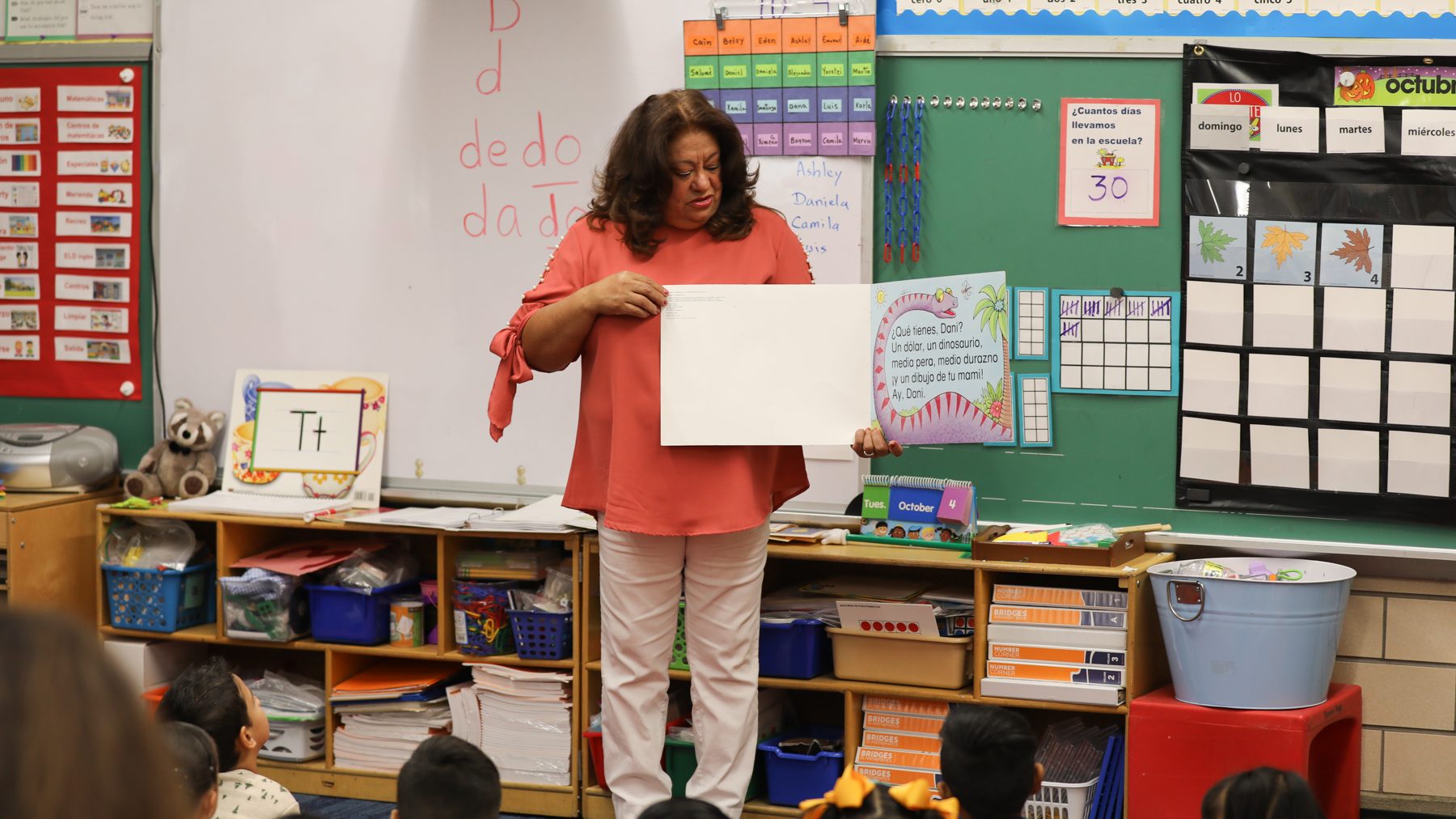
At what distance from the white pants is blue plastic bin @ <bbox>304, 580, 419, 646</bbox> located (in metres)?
0.92

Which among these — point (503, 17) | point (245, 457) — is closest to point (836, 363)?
point (503, 17)

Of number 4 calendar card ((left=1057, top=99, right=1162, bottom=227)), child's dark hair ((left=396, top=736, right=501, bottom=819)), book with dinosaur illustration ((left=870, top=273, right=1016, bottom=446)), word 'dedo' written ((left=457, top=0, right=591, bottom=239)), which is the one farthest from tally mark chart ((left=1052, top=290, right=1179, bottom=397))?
child's dark hair ((left=396, top=736, right=501, bottom=819))

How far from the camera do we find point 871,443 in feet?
8.73

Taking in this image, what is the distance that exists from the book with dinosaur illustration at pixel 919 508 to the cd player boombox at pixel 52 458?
2.14 meters

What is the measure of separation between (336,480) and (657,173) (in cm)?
160

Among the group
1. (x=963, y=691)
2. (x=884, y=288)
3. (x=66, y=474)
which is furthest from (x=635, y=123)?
(x=66, y=474)

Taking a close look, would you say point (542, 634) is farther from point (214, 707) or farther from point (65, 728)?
point (65, 728)

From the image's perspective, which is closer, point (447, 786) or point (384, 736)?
point (447, 786)

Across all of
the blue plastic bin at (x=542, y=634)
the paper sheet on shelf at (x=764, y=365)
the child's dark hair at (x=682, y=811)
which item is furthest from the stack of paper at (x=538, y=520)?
the child's dark hair at (x=682, y=811)

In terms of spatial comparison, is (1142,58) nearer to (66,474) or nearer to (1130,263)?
(1130,263)

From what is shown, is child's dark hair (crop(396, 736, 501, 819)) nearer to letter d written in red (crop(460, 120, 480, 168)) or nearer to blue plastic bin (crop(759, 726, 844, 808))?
blue plastic bin (crop(759, 726, 844, 808))

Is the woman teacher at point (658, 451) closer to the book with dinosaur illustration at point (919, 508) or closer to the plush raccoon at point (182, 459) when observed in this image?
the book with dinosaur illustration at point (919, 508)

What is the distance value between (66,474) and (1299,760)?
125 inches

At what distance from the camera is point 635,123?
2.63 meters
